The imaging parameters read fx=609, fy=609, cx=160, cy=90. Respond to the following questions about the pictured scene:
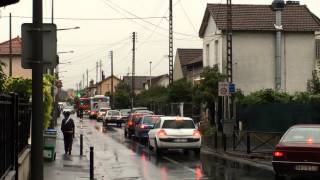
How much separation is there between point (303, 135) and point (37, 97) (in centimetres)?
758

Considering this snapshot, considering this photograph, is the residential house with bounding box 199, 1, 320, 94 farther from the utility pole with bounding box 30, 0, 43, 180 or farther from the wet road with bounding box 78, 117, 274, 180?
the utility pole with bounding box 30, 0, 43, 180

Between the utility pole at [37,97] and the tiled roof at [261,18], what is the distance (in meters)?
36.6

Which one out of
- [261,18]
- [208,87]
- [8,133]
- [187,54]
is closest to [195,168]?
[8,133]

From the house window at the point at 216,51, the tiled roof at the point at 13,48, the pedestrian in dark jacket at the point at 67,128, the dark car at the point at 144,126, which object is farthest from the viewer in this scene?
the tiled roof at the point at 13,48

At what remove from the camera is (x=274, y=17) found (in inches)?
1845

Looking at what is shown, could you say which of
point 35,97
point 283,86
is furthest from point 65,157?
point 283,86

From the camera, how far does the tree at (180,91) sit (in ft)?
178

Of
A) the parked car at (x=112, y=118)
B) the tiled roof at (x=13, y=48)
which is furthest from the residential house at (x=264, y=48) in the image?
the tiled roof at (x=13, y=48)

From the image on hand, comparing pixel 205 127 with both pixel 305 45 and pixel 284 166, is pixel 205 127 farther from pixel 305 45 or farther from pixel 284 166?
pixel 284 166

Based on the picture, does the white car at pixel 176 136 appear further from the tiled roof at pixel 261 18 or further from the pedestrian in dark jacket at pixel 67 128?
the tiled roof at pixel 261 18

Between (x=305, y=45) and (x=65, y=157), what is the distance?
28910 mm

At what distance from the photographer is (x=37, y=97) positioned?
885cm

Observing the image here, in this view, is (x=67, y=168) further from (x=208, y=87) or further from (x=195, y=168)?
(x=208, y=87)

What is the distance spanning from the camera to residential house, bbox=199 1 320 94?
45781 millimetres
